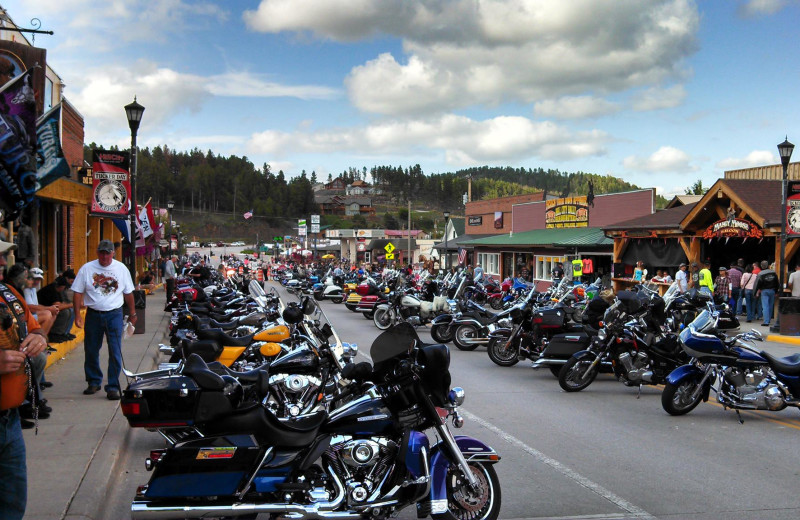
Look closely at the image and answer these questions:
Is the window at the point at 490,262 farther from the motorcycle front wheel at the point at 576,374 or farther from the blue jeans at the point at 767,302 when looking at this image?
the motorcycle front wheel at the point at 576,374

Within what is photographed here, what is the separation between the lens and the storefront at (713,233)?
2312 centimetres

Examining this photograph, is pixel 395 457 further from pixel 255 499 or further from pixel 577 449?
pixel 577 449

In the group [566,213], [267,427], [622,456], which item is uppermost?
[566,213]

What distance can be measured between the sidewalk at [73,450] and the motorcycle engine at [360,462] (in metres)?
1.87

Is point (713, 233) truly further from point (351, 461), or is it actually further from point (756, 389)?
point (351, 461)

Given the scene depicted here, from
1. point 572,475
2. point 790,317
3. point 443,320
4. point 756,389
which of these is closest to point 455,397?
point 572,475

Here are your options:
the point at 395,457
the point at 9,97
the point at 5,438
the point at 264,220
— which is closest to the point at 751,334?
the point at 395,457

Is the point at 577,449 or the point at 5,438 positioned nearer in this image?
the point at 5,438

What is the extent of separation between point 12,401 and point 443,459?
2.71m

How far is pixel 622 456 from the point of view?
23.6ft

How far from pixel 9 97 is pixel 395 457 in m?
6.54

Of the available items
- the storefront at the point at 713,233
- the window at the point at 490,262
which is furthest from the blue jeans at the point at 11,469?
the window at the point at 490,262

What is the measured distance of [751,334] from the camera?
8.91m

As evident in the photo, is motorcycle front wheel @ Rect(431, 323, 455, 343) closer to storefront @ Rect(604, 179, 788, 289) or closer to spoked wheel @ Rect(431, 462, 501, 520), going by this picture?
spoked wheel @ Rect(431, 462, 501, 520)
